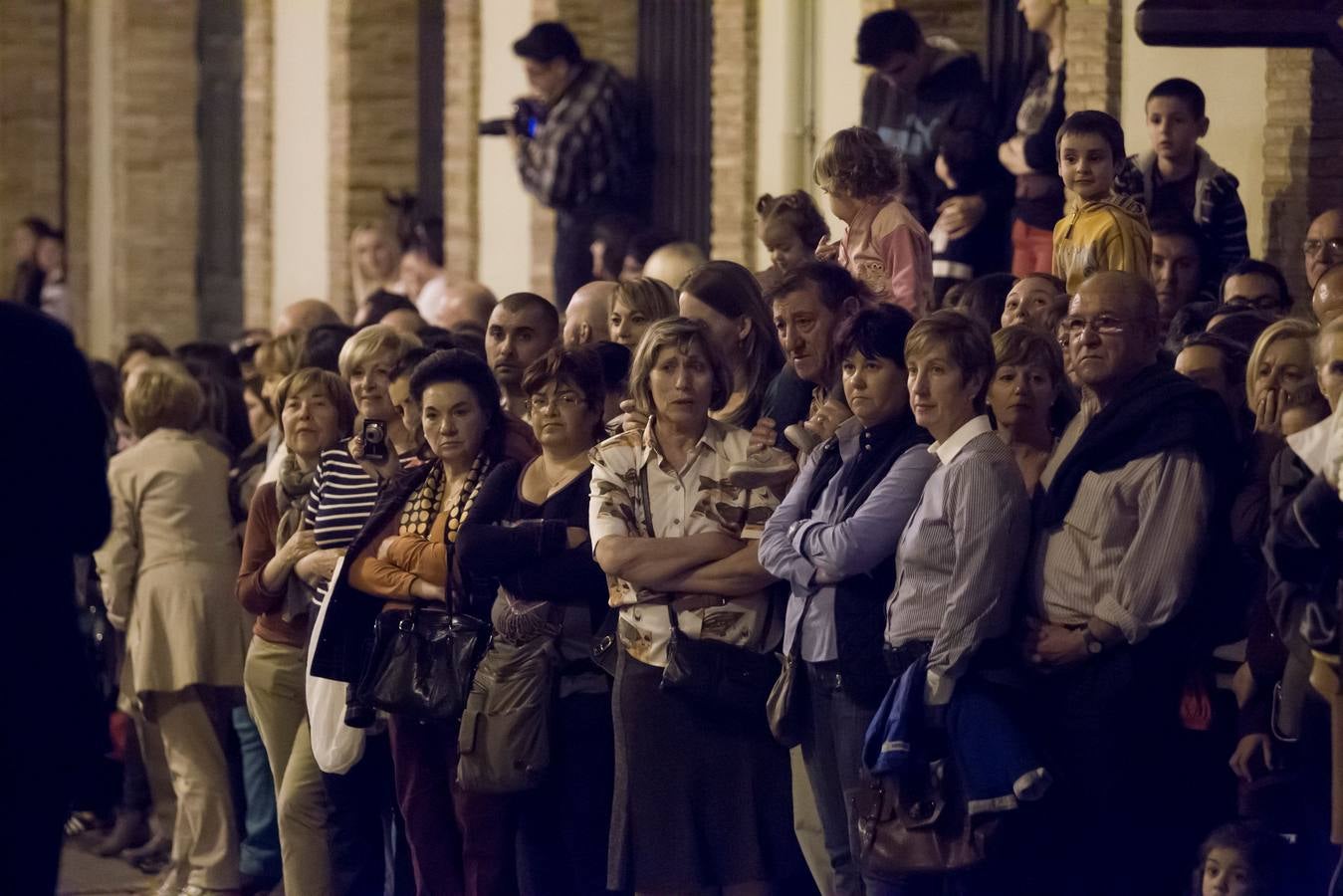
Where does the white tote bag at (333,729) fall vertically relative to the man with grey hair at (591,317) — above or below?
below

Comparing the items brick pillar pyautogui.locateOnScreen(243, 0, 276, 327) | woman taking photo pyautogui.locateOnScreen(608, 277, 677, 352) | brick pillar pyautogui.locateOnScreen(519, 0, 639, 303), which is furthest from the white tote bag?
brick pillar pyautogui.locateOnScreen(243, 0, 276, 327)

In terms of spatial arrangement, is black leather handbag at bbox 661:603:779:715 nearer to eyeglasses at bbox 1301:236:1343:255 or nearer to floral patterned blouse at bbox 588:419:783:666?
floral patterned blouse at bbox 588:419:783:666

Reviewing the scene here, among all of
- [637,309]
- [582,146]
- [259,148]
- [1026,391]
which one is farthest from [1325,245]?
[259,148]

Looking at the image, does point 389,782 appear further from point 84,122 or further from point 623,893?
point 84,122

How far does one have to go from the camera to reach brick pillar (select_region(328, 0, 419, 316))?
1784 centimetres

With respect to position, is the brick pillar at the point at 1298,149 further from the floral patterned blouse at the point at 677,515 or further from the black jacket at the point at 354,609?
the black jacket at the point at 354,609

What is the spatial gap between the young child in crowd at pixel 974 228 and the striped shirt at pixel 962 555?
356 cm

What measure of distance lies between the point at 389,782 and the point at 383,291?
446 centimetres

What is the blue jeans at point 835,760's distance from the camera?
7129mm

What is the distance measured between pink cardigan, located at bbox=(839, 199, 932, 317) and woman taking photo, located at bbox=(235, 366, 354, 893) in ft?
5.72

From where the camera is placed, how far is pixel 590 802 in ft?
25.5

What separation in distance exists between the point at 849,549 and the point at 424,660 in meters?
1.54

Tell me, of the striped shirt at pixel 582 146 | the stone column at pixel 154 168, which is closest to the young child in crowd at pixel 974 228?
the striped shirt at pixel 582 146

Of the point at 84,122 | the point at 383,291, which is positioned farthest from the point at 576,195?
the point at 84,122
